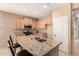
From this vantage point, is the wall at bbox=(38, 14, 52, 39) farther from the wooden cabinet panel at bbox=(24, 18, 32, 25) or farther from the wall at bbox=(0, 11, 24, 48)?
the wall at bbox=(0, 11, 24, 48)

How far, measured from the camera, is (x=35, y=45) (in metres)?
1.78

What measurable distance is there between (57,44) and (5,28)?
3.04ft

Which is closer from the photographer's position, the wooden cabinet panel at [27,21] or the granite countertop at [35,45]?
the granite countertop at [35,45]

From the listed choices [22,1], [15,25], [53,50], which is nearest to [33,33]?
[15,25]

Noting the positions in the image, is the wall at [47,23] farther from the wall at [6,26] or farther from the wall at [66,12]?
the wall at [6,26]

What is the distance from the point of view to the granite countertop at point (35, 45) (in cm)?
167

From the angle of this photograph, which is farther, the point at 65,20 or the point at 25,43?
the point at 25,43

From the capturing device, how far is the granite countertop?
5.49ft

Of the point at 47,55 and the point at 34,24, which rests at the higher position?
the point at 34,24

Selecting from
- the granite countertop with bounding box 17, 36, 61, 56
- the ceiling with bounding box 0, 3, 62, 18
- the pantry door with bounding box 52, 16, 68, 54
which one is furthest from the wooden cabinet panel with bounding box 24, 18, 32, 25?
the pantry door with bounding box 52, 16, 68, 54

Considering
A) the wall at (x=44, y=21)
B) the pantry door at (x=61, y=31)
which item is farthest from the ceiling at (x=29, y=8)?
the pantry door at (x=61, y=31)

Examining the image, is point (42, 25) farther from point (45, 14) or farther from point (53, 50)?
point (53, 50)

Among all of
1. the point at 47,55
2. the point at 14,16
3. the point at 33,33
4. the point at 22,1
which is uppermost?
the point at 22,1

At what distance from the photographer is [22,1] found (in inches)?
69.5
